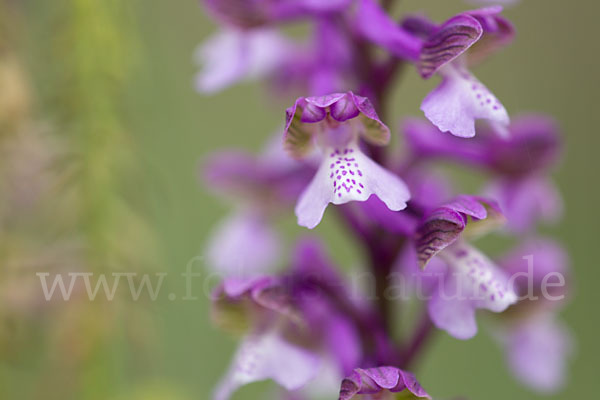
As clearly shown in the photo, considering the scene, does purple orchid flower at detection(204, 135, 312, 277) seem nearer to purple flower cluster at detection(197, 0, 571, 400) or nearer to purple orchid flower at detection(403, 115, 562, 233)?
purple flower cluster at detection(197, 0, 571, 400)

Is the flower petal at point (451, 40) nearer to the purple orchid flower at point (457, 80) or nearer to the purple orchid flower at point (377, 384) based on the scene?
the purple orchid flower at point (457, 80)

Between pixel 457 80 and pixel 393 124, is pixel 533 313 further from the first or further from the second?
pixel 393 124

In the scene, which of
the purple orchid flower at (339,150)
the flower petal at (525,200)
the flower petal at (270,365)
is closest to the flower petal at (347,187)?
the purple orchid flower at (339,150)

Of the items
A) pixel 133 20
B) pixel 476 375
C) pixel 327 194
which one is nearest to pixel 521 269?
pixel 327 194

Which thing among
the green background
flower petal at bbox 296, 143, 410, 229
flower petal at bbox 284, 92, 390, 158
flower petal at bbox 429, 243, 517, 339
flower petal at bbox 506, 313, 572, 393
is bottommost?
the green background

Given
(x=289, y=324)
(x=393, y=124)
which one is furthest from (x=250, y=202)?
(x=393, y=124)

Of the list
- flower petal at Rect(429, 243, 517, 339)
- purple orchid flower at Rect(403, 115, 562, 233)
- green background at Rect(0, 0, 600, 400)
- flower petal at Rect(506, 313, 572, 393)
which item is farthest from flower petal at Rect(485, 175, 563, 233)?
green background at Rect(0, 0, 600, 400)
